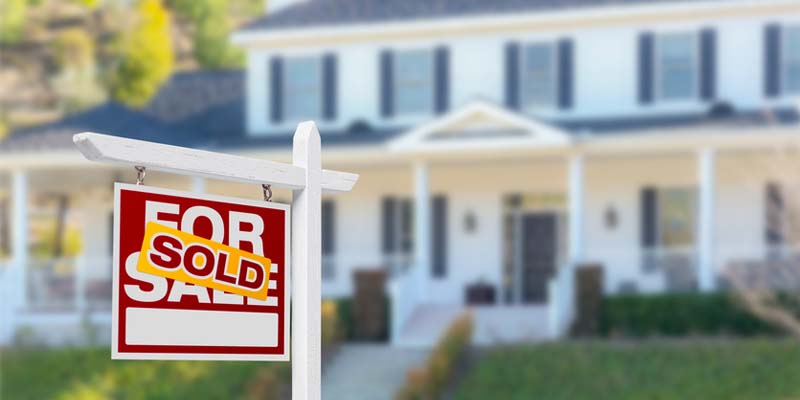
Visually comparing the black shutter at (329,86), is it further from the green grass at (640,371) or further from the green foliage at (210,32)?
the green foliage at (210,32)

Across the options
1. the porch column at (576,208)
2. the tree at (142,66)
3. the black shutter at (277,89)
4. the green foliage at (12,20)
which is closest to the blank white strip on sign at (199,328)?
the porch column at (576,208)

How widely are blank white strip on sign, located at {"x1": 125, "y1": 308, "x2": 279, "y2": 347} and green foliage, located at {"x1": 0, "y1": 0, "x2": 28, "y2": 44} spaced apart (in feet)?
137

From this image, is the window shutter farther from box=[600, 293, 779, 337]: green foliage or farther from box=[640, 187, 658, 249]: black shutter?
box=[600, 293, 779, 337]: green foliage

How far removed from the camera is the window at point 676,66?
22125 mm

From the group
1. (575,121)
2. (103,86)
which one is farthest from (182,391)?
(103,86)

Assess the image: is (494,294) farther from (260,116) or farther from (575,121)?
(260,116)

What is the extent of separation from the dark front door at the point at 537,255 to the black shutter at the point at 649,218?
5.30 feet

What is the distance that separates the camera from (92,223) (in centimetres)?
2522

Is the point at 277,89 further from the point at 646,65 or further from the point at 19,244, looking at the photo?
the point at 646,65

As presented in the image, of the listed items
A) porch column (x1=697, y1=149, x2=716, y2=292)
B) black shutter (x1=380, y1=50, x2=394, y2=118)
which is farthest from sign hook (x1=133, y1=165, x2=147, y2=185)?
black shutter (x1=380, y1=50, x2=394, y2=118)

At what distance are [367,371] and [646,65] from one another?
7196 mm

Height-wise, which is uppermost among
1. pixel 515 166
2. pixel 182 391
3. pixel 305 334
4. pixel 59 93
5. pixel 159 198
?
pixel 59 93

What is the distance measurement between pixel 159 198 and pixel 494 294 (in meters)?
17.9

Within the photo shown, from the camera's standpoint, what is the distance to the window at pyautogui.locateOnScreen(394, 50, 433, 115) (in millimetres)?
23406
